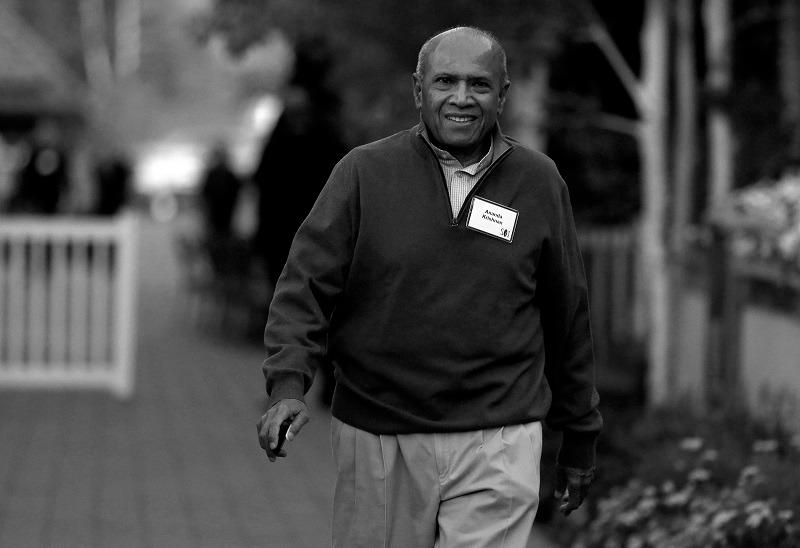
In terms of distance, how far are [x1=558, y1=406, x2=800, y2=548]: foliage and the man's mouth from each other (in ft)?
6.21

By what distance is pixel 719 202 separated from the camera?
888 centimetres

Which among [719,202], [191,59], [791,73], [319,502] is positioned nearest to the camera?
[319,502]

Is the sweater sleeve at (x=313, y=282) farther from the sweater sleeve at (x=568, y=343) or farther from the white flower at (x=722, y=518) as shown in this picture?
the white flower at (x=722, y=518)

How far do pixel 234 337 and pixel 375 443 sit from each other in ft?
39.1

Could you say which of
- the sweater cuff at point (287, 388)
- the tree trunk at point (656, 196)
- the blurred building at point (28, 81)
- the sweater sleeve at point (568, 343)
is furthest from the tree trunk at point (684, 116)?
the blurred building at point (28, 81)

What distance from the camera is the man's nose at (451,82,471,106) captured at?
371 cm

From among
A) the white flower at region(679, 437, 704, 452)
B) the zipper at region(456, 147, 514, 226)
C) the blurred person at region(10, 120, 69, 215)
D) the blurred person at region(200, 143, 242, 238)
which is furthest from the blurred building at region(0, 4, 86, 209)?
the zipper at region(456, 147, 514, 226)

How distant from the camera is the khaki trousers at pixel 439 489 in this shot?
3.72 meters

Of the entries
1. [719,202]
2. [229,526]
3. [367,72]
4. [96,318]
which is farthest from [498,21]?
[96,318]

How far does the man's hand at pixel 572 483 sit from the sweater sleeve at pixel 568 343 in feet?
0.06

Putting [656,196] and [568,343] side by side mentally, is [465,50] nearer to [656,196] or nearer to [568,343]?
[568,343]

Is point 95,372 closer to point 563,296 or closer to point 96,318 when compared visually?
point 96,318

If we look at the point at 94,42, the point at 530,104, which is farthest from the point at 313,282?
the point at 94,42

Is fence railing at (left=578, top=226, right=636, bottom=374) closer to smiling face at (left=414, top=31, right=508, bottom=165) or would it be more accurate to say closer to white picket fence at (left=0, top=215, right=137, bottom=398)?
white picket fence at (left=0, top=215, right=137, bottom=398)
